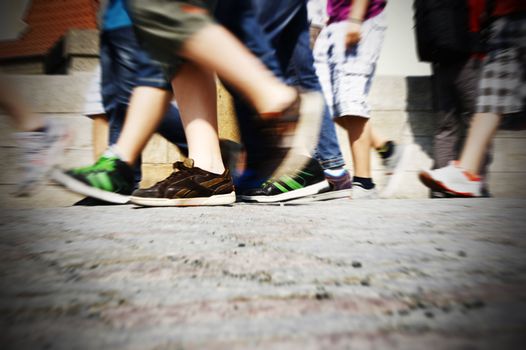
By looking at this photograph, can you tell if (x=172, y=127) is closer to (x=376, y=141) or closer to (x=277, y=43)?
(x=277, y=43)

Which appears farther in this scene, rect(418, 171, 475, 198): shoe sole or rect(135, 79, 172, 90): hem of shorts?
rect(418, 171, 475, 198): shoe sole

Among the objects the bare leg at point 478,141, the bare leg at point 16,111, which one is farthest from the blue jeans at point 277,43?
the bare leg at point 16,111

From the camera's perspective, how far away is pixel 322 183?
61.8 inches

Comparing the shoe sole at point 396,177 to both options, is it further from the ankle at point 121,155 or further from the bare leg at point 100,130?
the bare leg at point 100,130

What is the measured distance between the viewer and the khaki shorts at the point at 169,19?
984 mm

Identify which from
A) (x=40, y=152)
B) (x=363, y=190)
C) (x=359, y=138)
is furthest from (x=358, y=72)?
(x=40, y=152)

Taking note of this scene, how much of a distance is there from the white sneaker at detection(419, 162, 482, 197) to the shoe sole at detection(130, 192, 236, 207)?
3.91 ft

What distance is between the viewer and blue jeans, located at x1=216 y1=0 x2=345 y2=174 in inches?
53.2

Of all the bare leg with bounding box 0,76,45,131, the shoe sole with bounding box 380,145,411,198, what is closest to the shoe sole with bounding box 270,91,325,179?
the shoe sole with bounding box 380,145,411,198

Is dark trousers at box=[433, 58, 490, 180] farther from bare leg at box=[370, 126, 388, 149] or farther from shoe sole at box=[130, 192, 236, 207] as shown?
shoe sole at box=[130, 192, 236, 207]

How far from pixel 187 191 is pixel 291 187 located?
0.46m

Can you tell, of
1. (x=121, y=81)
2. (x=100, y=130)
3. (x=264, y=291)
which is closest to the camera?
(x=264, y=291)

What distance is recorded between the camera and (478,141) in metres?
1.88

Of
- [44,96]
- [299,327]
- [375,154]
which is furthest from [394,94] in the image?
[299,327]
